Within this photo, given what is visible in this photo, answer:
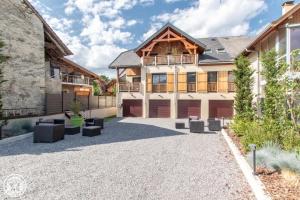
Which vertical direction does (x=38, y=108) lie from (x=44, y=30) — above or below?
below

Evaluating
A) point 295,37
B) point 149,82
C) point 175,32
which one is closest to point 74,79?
point 149,82

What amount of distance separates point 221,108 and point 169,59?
25.0 ft

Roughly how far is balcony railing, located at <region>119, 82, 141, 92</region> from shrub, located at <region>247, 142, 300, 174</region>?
61.9ft

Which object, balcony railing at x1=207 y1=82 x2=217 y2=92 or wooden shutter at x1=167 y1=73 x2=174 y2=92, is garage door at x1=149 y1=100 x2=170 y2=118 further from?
balcony railing at x1=207 y1=82 x2=217 y2=92

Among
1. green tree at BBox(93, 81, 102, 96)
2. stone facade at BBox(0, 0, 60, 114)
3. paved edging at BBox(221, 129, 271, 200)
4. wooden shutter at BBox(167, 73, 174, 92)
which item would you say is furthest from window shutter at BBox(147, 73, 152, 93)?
green tree at BBox(93, 81, 102, 96)

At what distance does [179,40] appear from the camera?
A: 2383 centimetres

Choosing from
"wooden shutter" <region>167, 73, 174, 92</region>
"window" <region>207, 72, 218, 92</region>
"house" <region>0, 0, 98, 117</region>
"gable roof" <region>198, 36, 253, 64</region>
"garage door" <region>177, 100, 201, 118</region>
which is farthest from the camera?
"wooden shutter" <region>167, 73, 174, 92</region>

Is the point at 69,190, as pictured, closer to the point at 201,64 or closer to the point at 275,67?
the point at 275,67

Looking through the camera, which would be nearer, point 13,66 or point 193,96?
point 13,66

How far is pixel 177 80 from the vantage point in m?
23.8

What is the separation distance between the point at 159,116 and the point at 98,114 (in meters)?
6.91

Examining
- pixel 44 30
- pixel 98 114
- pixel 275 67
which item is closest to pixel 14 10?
pixel 44 30

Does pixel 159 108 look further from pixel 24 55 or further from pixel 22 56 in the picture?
pixel 22 56

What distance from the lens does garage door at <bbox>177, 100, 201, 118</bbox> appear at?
23.6 metres
